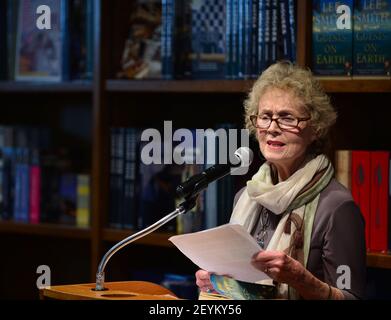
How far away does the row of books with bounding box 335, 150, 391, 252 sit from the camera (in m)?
2.17

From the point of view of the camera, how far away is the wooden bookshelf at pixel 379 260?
213cm

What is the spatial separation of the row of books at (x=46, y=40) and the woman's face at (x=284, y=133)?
2.90 feet

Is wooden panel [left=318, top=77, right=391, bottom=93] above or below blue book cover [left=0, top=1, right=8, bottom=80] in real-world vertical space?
below

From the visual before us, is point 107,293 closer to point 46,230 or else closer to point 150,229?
point 150,229

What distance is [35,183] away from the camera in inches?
109

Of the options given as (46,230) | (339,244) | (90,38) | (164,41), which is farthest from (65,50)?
(339,244)

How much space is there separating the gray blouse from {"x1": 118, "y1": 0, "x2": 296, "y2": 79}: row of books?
54 cm

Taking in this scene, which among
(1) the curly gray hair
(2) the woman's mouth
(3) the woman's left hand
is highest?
(1) the curly gray hair

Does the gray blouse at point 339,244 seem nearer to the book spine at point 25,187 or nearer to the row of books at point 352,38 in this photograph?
the row of books at point 352,38

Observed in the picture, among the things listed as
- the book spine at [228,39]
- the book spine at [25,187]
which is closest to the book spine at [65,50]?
the book spine at [25,187]

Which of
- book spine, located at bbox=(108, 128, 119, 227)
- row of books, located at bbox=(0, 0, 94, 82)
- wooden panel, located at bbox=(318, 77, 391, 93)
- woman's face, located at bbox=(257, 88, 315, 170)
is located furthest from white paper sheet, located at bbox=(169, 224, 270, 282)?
row of books, located at bbox=(0, 0, 94, 82)

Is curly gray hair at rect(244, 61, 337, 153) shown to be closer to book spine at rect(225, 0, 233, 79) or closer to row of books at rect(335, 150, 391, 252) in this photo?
row of books at rect(335, 150, 391, 252)
